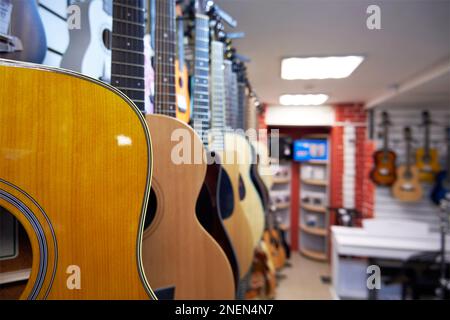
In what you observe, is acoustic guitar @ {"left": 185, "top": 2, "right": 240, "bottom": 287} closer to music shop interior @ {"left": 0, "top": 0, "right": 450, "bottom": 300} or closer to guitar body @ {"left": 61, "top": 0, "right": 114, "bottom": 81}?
music shop interior @ {"left": 0, "top": 0, "right": 450, "bottom": 300}

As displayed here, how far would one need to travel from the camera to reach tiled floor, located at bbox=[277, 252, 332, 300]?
2271 millimetres

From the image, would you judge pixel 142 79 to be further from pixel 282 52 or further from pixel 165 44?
pixel 282 52

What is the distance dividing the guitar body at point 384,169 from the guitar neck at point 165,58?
3073 millimetres

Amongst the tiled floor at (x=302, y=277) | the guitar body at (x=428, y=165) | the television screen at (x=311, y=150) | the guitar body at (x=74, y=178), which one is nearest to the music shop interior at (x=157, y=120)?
the guitar body at (x=74, y=178)

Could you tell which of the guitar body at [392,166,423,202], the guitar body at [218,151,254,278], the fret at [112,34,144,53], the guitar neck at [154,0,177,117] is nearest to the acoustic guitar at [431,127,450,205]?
the guitar body at [392,166,423,202]

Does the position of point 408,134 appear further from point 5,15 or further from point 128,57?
point 5,15

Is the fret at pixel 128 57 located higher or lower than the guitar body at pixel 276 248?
higher

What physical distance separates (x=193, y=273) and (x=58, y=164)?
0.37 m

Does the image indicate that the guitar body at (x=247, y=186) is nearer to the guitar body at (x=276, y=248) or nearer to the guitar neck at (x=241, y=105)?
the guitar neck at (x=241, y=105)

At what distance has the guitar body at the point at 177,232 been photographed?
512 millimetres

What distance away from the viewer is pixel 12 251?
417 mm

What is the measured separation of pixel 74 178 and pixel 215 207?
394 millimetres

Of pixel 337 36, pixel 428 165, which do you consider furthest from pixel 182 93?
pixel 428 165

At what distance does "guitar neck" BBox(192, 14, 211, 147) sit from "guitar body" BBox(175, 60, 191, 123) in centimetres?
6
